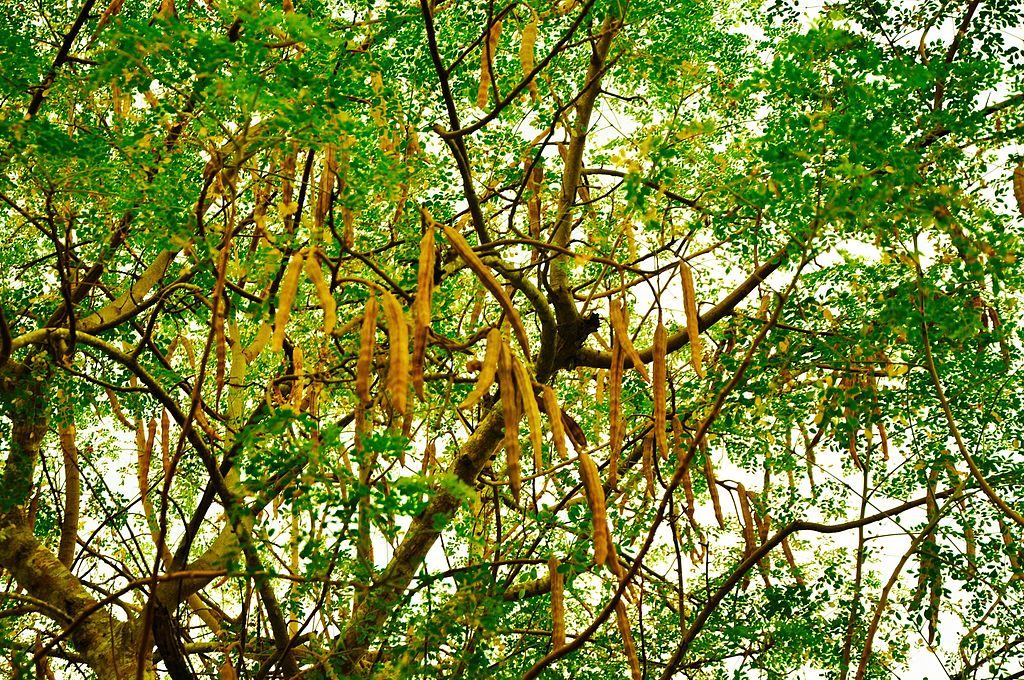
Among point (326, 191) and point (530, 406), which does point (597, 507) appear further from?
point (326, 191)

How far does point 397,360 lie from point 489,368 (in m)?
0.30

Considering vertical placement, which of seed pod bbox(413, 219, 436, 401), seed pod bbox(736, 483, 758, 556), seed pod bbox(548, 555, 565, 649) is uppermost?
seed pod bbox(736, 483, 758, 556)

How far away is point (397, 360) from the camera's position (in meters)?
1.97

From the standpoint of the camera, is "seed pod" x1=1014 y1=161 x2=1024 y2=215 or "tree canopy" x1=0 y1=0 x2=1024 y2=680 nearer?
"tree canopy" x1=0 y1=0 x2=1024 y2=680

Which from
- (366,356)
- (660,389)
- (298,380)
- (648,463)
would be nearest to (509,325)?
(648,463)

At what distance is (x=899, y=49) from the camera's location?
135 inches

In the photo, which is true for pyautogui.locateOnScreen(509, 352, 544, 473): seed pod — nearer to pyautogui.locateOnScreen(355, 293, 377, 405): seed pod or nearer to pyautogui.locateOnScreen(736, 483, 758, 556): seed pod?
pyautogui.locateOnScreen(355, 293, 377, 405): seed pod

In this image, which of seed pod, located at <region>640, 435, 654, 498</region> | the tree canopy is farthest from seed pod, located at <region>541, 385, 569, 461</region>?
→ seed pod, located at <region>640, 435, 654, 498</region>

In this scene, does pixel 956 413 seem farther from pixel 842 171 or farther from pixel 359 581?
pixel 359 581

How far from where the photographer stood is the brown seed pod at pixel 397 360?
1.95m

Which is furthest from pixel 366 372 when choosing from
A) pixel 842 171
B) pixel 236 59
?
pixel 842 171

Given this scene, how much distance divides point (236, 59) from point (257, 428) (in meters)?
0.88

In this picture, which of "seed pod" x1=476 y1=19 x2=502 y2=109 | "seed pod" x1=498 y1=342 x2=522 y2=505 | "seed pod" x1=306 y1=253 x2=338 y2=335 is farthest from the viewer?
"seed pod" x1=476 y1=19 x2=502 y2=109

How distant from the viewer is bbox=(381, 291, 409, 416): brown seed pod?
1954 millimetres
